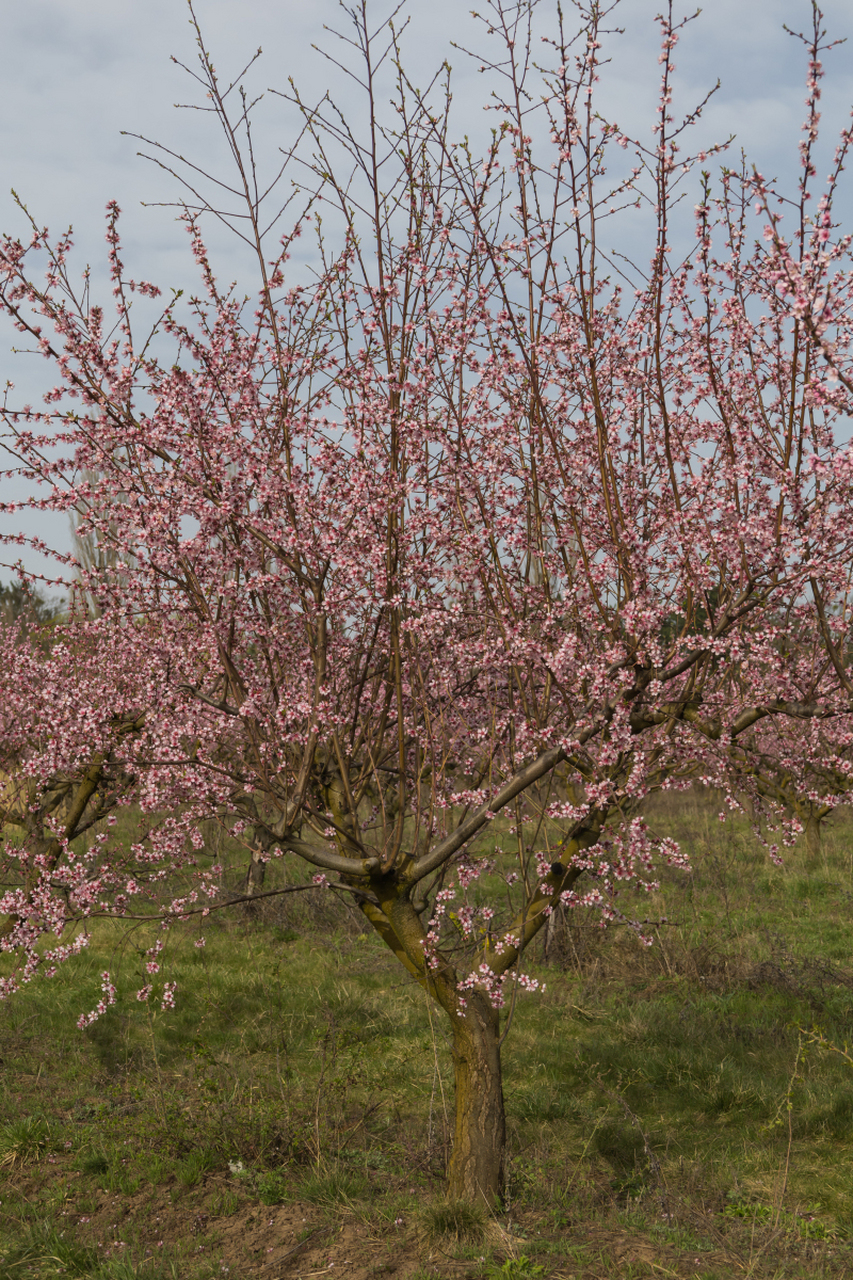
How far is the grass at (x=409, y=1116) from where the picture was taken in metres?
4.88

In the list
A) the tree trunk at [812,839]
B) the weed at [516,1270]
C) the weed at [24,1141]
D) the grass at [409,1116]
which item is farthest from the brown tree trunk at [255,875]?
the tree trunk at [812,839]

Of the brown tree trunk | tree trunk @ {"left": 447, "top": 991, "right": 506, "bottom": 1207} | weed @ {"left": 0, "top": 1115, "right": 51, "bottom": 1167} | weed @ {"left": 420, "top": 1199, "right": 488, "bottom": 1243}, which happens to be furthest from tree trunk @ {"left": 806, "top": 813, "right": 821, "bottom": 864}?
weed @ {"left": 0, "top": 1115, "right": 51, "bottom": 1167}

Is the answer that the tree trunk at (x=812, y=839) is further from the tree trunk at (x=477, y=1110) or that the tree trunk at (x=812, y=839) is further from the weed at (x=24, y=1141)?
the weed at (x=24, y=1141)

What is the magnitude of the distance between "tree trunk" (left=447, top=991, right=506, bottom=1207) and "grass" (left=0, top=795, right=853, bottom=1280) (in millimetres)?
237

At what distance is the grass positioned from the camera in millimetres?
4879

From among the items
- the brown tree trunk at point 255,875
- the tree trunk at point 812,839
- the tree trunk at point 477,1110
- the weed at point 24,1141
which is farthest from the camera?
the tree trunk at point 812,839

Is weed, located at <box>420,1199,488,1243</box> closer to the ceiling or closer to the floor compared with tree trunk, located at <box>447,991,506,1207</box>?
closer to the floor

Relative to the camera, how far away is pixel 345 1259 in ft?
15.6

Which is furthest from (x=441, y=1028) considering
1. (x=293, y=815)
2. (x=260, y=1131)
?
(x=293, y=815)

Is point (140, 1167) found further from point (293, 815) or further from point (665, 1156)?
point (665, 1156)

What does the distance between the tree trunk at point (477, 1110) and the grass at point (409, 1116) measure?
24 centimetres

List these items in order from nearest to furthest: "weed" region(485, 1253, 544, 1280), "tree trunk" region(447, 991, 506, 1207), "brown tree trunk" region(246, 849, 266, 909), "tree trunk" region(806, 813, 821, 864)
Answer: "weed" region(485, 1253, 544, 1280) → "tree trunk" region(447, 991, 506, 1207) → "brown tree trunk" region(246, 849, 266, 909) → "tree trunk" region(806, 813, 821, 864)

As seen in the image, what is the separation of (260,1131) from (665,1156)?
9.26ft

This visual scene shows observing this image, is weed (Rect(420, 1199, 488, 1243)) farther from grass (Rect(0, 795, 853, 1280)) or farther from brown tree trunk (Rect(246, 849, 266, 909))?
brown tree trunk (Rect(246, 849, 266, 909))
